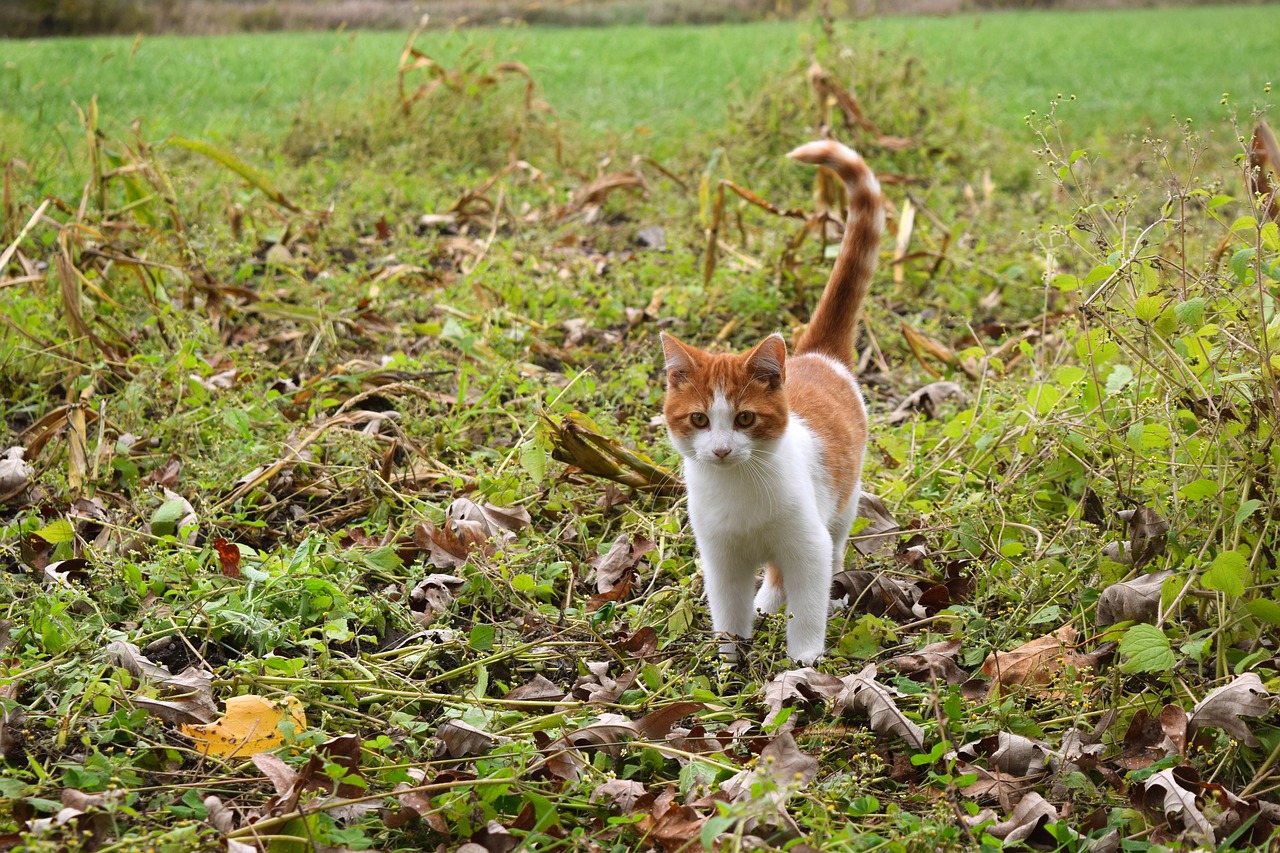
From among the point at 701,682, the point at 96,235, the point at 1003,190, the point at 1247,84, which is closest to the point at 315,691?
the point at 701,682

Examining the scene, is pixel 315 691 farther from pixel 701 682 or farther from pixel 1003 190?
pixel 1003 190

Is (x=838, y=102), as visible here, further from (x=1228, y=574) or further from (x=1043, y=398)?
(x=1228, y=574)

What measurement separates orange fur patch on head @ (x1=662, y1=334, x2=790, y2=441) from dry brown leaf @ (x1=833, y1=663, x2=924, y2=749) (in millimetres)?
593

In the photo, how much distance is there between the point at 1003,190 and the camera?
6734 mm

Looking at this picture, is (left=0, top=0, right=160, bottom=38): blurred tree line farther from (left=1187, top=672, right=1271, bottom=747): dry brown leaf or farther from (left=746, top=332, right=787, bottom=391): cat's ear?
(left=1187, top=672, right=1271, bottom=747): dry brown leaf

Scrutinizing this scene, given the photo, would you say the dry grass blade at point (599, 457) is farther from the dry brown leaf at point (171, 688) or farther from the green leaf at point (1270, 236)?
the green leaf at point (1270, 236)

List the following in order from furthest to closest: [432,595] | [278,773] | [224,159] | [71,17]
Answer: [71,17]
[224,159]
[432,595]
[278,773]

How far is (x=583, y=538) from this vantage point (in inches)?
120

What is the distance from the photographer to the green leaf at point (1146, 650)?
6.70 feet

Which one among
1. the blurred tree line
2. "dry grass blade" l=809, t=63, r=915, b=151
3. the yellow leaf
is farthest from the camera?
the blurred tree line

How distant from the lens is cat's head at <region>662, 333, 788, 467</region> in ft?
8.08

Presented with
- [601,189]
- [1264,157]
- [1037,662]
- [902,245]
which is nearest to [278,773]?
[1037,662]

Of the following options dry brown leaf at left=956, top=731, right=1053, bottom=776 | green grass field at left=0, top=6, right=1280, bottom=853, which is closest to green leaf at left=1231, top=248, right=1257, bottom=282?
green grass field at left=0, top=6, right=1280, bottom=853

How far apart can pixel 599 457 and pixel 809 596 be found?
77 cm
